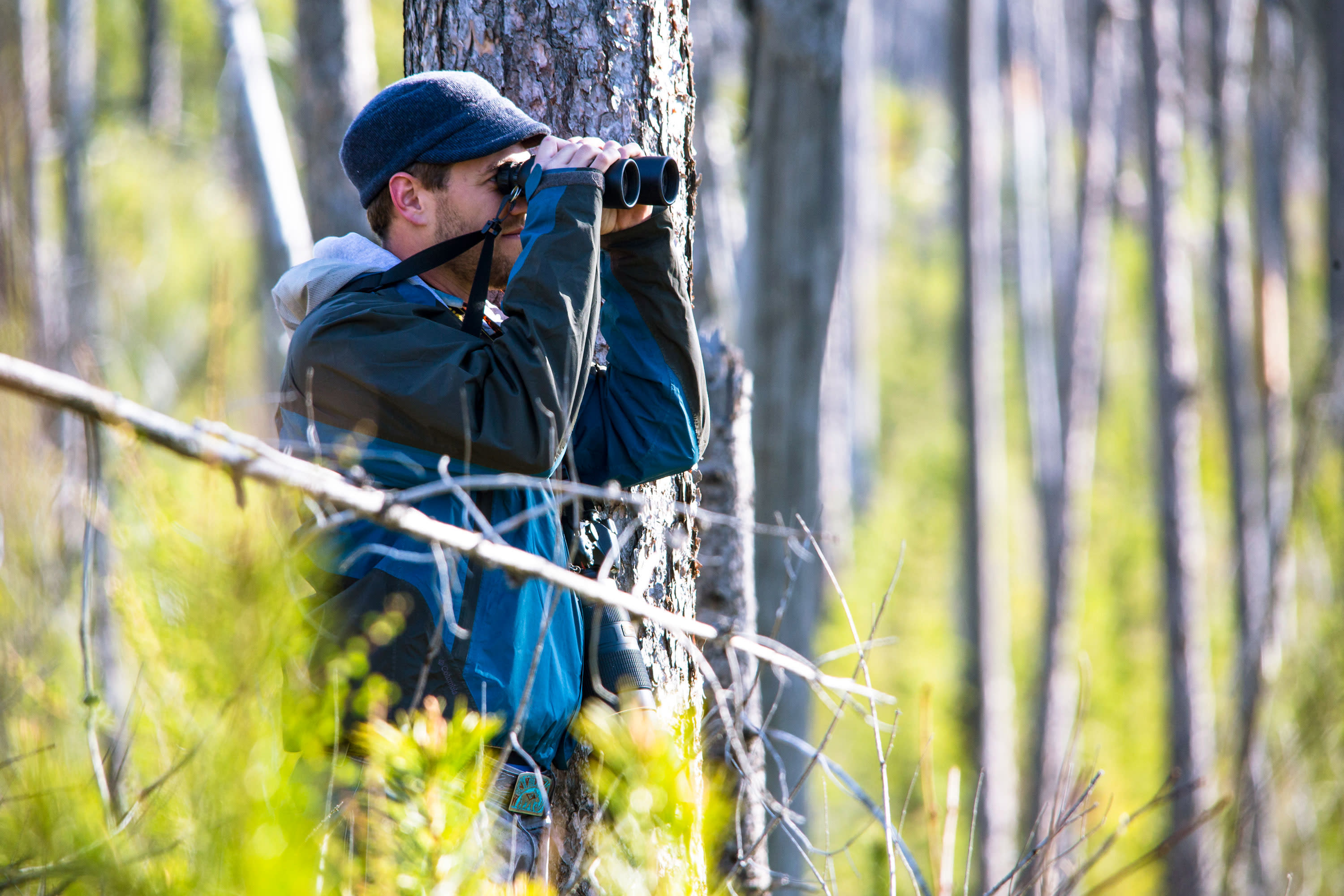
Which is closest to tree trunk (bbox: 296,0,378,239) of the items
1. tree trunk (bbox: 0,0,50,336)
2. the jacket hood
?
tree trunk (bbox: 0,0,50,336)

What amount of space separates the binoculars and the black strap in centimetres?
55

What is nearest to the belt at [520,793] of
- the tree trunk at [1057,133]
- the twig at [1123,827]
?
the twig at [1123,827]

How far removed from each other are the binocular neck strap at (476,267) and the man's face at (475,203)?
0.05 feet

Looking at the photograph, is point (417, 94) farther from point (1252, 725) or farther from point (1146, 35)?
point (1146, 35)

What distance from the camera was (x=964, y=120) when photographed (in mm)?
9398

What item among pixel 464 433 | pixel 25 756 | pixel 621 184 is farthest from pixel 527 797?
pixel 621 184

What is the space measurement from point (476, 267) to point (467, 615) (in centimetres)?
60

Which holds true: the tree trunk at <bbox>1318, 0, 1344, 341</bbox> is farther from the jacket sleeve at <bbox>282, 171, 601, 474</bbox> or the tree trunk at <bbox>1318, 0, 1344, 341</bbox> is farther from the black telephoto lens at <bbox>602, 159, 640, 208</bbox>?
the jacket sleeve at <bbox>282, 171, 601, 474</bbox>

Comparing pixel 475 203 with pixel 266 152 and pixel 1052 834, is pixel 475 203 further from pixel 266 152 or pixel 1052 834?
pixel 266 152

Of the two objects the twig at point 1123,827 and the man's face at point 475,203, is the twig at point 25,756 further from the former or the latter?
the twig at point 1123,827

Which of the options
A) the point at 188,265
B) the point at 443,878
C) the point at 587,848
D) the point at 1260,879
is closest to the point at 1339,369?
the point at 1260,879

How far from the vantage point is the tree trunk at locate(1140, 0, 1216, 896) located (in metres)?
8.56

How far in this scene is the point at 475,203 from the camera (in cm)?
181

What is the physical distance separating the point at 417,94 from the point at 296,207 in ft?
14.6
